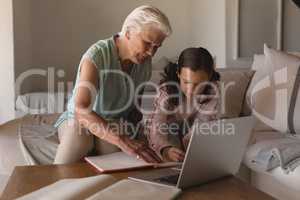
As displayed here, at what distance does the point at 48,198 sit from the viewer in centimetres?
94

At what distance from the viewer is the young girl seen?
4.66 feet

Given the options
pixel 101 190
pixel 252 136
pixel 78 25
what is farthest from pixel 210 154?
pixel 78 25

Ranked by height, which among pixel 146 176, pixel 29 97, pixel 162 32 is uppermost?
pixel 162 32

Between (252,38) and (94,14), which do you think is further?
(94,14)

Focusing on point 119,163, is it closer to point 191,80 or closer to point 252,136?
point 191,80

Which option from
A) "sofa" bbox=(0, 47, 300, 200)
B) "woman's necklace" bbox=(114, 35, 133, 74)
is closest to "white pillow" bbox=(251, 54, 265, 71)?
"sofa" bbox=(0, 47, 300, 200)

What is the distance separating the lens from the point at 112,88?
1548 mm

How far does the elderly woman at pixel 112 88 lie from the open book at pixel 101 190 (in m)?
0.24

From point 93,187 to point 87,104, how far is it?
42 cm

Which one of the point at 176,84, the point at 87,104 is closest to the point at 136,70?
the point at 176,84

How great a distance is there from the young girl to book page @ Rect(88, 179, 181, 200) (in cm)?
32

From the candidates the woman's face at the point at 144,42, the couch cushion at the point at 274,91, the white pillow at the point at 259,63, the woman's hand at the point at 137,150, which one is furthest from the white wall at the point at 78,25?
the woman's hand at the point at 137,150

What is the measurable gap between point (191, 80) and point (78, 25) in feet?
7.03

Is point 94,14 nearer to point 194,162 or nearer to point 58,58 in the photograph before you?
point 58,58
